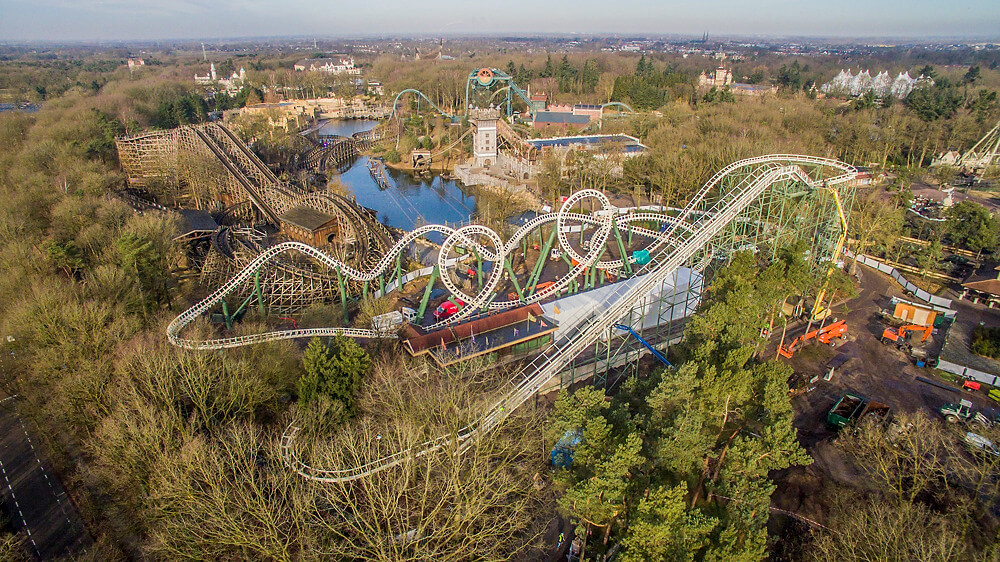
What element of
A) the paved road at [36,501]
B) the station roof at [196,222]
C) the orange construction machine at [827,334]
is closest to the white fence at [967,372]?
the orange construction machine at [827,334]

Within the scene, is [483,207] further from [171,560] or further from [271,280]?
[171,560]

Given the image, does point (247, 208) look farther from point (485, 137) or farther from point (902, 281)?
point (902, 281)

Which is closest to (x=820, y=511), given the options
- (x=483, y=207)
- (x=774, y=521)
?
(x=774, y=521)

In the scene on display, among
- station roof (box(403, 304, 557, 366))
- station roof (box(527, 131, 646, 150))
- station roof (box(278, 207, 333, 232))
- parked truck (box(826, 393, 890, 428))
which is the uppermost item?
station roof (box(527, 131, 646, 150))

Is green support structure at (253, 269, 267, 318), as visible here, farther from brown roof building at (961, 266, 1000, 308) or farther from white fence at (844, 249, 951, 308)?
brown roof building at (961, 266, 1000, 308)

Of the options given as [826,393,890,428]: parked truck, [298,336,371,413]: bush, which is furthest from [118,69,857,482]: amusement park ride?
[826,393,890,428]: parked truck

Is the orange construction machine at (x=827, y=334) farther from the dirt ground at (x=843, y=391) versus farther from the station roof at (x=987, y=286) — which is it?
the station roof at (x=987, y=286)

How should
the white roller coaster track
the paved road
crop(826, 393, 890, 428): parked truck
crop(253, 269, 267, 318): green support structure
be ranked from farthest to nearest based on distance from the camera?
crop(253, 269, 267, 318): green support structure
crop(826, 393, 890, 428): parked truck
the white roller coaster track
the paved road
